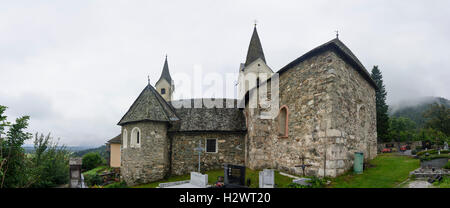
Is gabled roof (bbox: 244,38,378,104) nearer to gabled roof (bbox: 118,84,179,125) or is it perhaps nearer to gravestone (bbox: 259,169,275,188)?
gravestone (bbox: 259,169,275,188)

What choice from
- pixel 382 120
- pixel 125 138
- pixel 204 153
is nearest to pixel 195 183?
pixel 204 153

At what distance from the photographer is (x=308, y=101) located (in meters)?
11.9

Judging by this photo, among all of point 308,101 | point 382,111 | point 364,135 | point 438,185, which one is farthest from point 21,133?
point 382,111

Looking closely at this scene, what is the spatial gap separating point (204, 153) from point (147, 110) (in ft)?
18.7

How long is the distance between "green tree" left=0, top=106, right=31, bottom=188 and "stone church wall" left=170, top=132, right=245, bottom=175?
468 inches

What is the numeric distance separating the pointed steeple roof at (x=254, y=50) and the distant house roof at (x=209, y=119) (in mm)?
8401

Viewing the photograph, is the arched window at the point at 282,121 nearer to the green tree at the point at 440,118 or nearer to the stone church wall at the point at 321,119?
the stone church wall at the point at 321,119

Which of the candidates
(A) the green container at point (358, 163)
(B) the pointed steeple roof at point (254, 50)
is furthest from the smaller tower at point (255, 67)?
(A) the green container at point (358, 163)

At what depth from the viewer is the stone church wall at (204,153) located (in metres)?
18.4

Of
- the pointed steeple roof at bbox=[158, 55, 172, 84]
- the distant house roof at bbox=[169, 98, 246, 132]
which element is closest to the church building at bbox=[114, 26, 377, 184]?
the distant house roof at bbox=[169, 98, 246, 132]

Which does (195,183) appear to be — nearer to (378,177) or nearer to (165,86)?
(378,177)

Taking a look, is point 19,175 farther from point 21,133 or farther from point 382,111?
point 382,111
